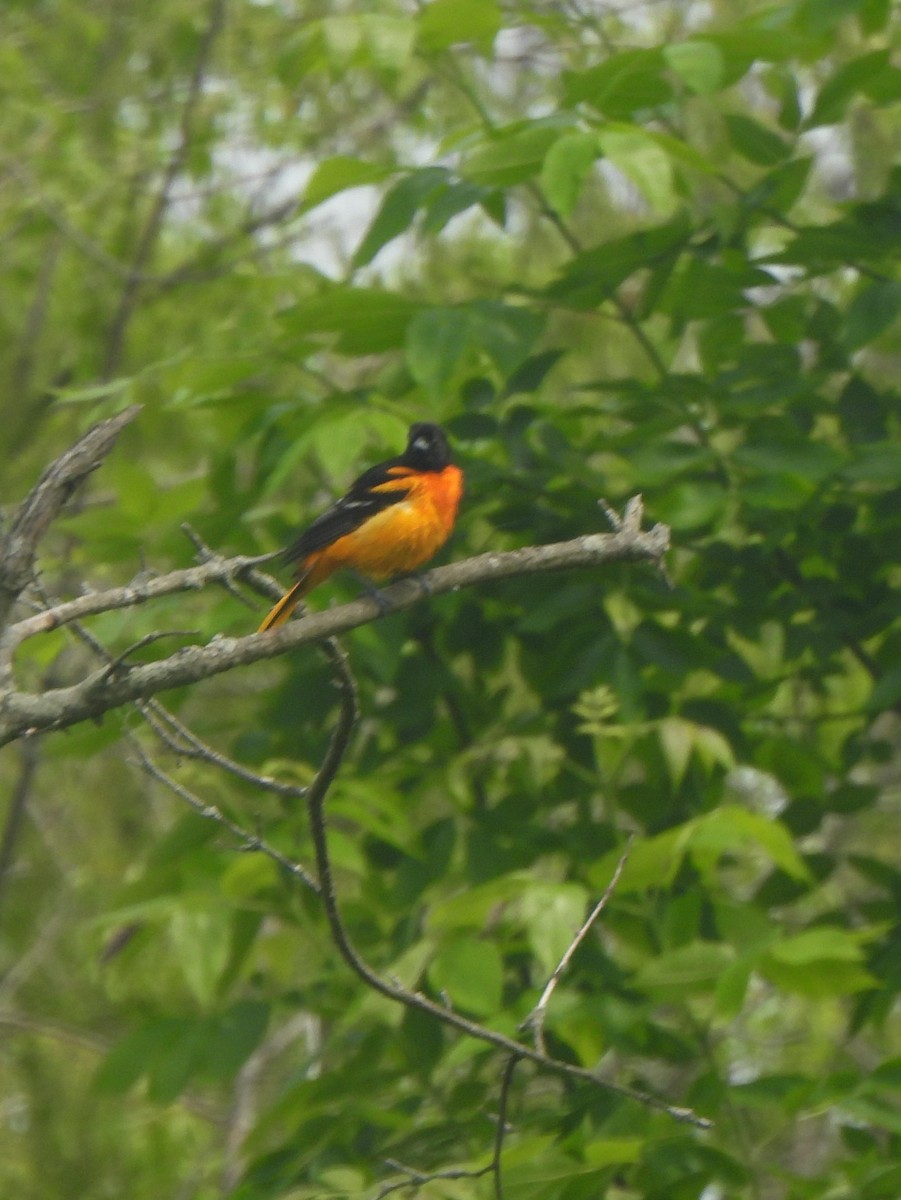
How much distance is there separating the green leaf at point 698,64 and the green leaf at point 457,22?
0.46 meters

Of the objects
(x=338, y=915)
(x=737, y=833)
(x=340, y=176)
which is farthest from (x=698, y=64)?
(x=338, y=915)

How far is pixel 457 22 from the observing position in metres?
4.00

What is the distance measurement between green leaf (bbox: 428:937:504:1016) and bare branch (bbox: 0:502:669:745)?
2.34 feet

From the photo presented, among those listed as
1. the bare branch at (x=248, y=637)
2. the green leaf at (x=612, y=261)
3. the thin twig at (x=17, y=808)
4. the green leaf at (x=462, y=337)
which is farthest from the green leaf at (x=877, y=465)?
the thin twig at (x=17, y=808)

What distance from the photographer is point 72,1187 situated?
240 inches

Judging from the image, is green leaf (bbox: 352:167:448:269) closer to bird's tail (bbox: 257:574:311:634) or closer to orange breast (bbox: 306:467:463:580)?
orange breast (bbox: 306:467:463:580)

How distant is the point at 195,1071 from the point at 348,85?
5271mm

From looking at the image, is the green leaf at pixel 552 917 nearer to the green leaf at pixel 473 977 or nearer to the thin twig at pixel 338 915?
the green leaf at pixel 473 977

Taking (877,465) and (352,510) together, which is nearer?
(877,465)

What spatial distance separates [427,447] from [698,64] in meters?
1.07

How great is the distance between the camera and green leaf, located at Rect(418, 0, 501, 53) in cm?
396

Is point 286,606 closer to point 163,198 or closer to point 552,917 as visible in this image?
point 552,917

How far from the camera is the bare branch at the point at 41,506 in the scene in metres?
2.34

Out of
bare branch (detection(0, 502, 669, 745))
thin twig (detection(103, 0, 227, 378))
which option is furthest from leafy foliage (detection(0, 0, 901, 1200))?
thin twig (detection(103, 0, 227, 378))
